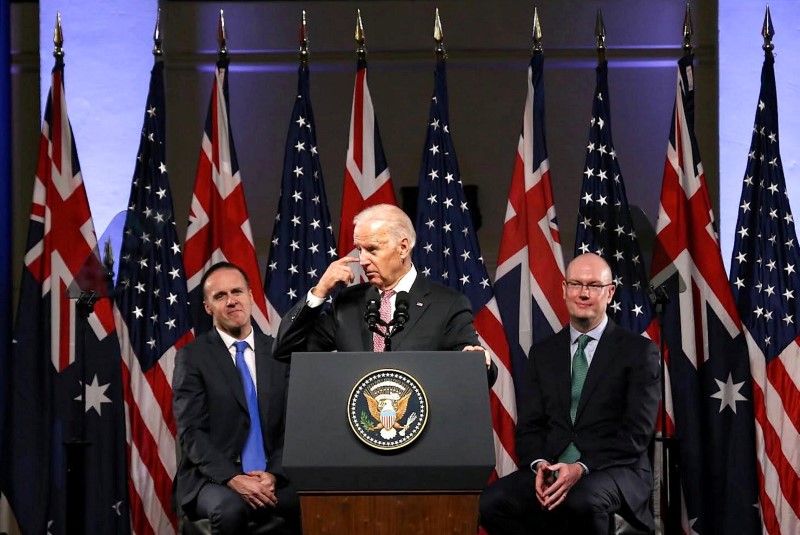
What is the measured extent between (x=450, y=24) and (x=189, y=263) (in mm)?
2422

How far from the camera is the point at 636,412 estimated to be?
4922 mm

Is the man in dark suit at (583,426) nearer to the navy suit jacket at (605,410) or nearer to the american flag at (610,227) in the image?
the navy suit jacket at (605,410)

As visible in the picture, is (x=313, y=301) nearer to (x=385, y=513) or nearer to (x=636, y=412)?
(x=385, y=513)

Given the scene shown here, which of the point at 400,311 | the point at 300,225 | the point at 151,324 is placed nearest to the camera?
the point at 400,311

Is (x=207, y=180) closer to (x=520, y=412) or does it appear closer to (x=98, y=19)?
(x=98, y=19)

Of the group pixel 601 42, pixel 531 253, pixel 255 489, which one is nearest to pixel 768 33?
pixel 601 42

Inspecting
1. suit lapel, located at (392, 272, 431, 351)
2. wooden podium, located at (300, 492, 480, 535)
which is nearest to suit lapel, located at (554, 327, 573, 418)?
suit lapel, located at (392, 272, 431, 351)

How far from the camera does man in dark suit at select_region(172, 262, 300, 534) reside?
4.85m

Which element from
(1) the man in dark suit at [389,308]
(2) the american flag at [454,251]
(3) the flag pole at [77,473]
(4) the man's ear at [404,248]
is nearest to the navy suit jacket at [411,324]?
(1) the man in dark suit at [389,308]

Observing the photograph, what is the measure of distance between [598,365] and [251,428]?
1.54 m

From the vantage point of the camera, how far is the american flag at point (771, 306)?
5590mm

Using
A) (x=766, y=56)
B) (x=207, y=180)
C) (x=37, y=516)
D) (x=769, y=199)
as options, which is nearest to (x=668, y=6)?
(x=766, y=56)

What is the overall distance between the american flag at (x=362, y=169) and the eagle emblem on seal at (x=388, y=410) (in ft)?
8.10

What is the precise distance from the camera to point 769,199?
579 centimetres
